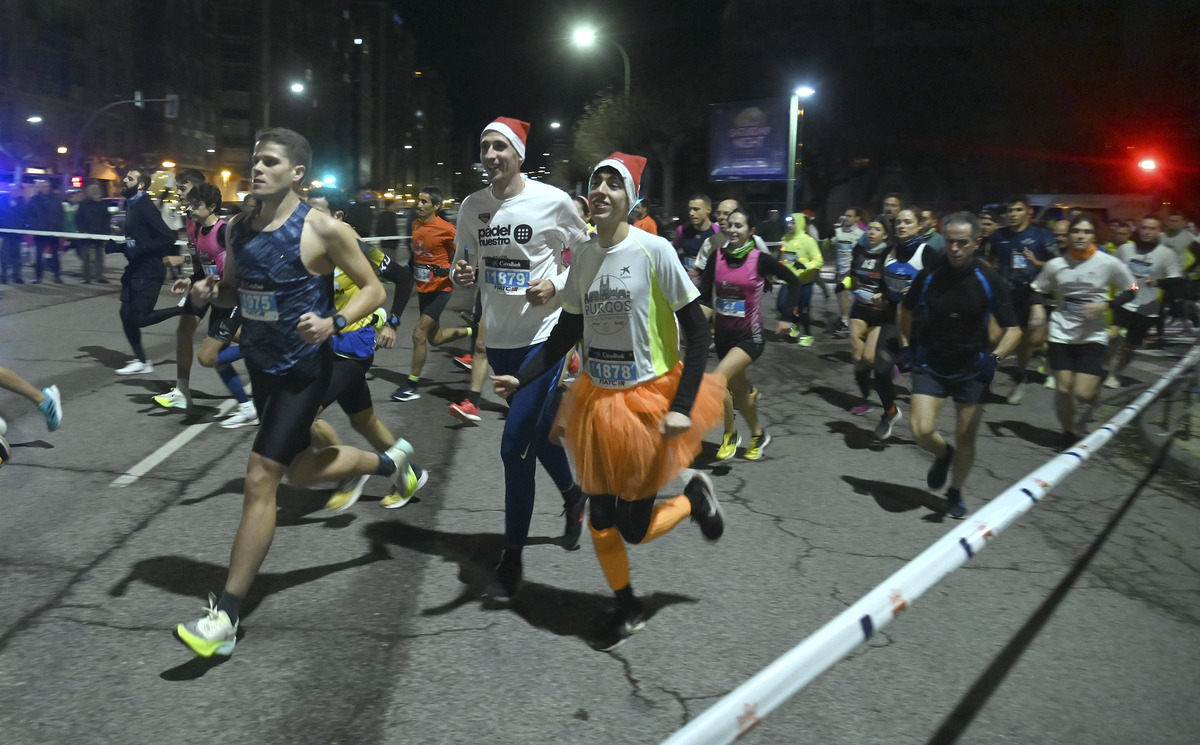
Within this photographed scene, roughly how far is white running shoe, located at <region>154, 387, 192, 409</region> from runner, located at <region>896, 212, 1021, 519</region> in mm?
5774

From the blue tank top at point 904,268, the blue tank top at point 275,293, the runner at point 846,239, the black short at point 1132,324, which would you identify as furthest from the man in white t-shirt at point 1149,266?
the blue tank top at point 275,293

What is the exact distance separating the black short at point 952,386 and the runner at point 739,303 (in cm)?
128

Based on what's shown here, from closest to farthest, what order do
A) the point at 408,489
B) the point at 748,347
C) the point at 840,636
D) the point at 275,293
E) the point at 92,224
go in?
the point at 840,636
the point at 275,293
the point at 408,489
the point at 748,347
the point at 92,224

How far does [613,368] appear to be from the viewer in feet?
12.9

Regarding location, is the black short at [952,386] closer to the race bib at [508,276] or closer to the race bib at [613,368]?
the race bib at [508,276]

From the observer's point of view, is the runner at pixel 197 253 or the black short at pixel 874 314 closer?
the runner at pixel 197 253

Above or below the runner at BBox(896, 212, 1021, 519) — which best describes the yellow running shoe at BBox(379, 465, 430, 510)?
below

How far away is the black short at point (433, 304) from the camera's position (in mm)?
9461

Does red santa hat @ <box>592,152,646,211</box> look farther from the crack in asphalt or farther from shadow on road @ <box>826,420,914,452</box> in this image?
shadow on road @ <box>826,420,914,452</box>

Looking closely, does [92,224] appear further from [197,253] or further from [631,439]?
[631,439]

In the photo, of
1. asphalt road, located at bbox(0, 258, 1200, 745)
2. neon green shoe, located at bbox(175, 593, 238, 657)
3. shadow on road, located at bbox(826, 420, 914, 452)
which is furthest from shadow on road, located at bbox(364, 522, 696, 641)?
shadow on road, located at bbox(826, 420, 914, 452)

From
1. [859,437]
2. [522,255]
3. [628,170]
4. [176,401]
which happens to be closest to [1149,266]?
[859,437]

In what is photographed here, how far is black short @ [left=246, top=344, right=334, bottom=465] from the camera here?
387 centimetres

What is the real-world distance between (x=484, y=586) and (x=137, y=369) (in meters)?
6.83
